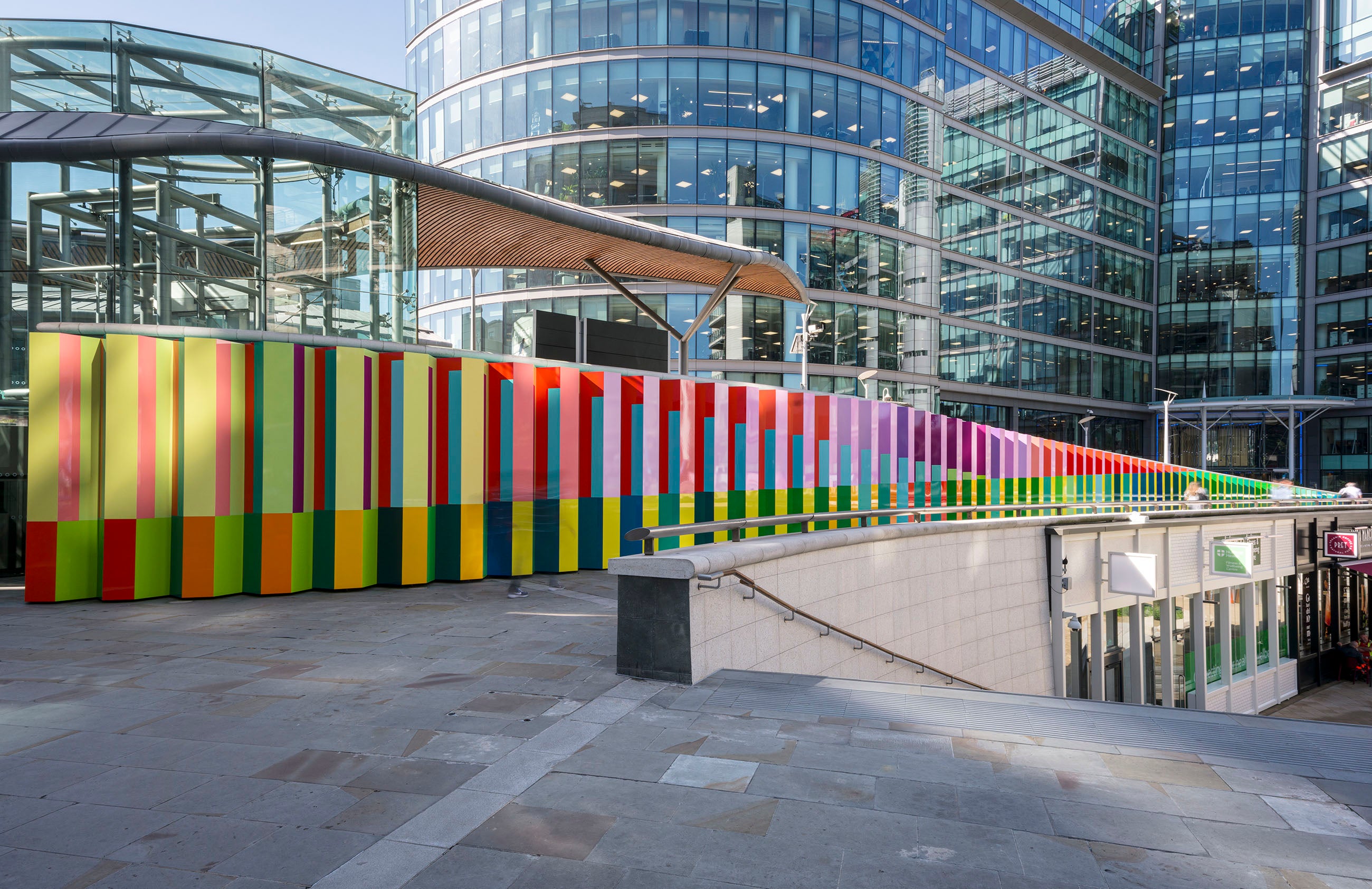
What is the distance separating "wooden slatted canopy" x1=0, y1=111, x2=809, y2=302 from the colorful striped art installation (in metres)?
3.12

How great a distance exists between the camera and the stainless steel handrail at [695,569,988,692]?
7.86 m

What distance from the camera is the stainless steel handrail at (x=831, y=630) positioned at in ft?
25.8

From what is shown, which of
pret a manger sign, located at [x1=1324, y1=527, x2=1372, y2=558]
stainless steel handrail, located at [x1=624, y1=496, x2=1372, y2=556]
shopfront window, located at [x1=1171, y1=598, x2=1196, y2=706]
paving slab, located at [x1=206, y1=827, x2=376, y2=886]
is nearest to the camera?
paving slab, located at [x1=206, y1=827, x2=376, y2=886]

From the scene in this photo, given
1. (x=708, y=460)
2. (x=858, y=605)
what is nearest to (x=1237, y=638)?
(x=858, y=605)

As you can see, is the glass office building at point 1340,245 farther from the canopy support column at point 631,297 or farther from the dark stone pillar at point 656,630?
the dark stone pillar at point 656,630

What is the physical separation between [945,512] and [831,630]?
3950mm

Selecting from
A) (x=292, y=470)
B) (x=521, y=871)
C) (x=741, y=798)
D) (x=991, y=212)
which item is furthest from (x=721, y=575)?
(x=991, y=212)

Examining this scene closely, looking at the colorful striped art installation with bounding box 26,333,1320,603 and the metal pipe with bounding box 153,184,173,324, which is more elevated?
the metal pipe with bounding box 153,184,173,324

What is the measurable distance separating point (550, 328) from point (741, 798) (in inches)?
485

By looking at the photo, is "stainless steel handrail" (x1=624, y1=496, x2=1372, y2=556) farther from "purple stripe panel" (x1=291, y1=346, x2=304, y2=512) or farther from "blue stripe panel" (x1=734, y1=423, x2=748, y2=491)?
"purple stripe panel" (x1=291, y1=346, x2=304, y2=512)

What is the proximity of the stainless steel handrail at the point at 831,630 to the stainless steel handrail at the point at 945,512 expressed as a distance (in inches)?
21.3

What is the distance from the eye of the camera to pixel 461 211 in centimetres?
1655

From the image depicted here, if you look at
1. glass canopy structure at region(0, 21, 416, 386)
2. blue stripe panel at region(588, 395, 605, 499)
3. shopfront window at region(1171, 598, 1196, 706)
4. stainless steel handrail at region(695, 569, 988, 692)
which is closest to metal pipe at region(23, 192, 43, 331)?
glass canopy structure at region(0, 21, 416, 386)

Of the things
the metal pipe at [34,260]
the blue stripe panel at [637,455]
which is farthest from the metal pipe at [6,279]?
the blue stripe panel at [637,455]
